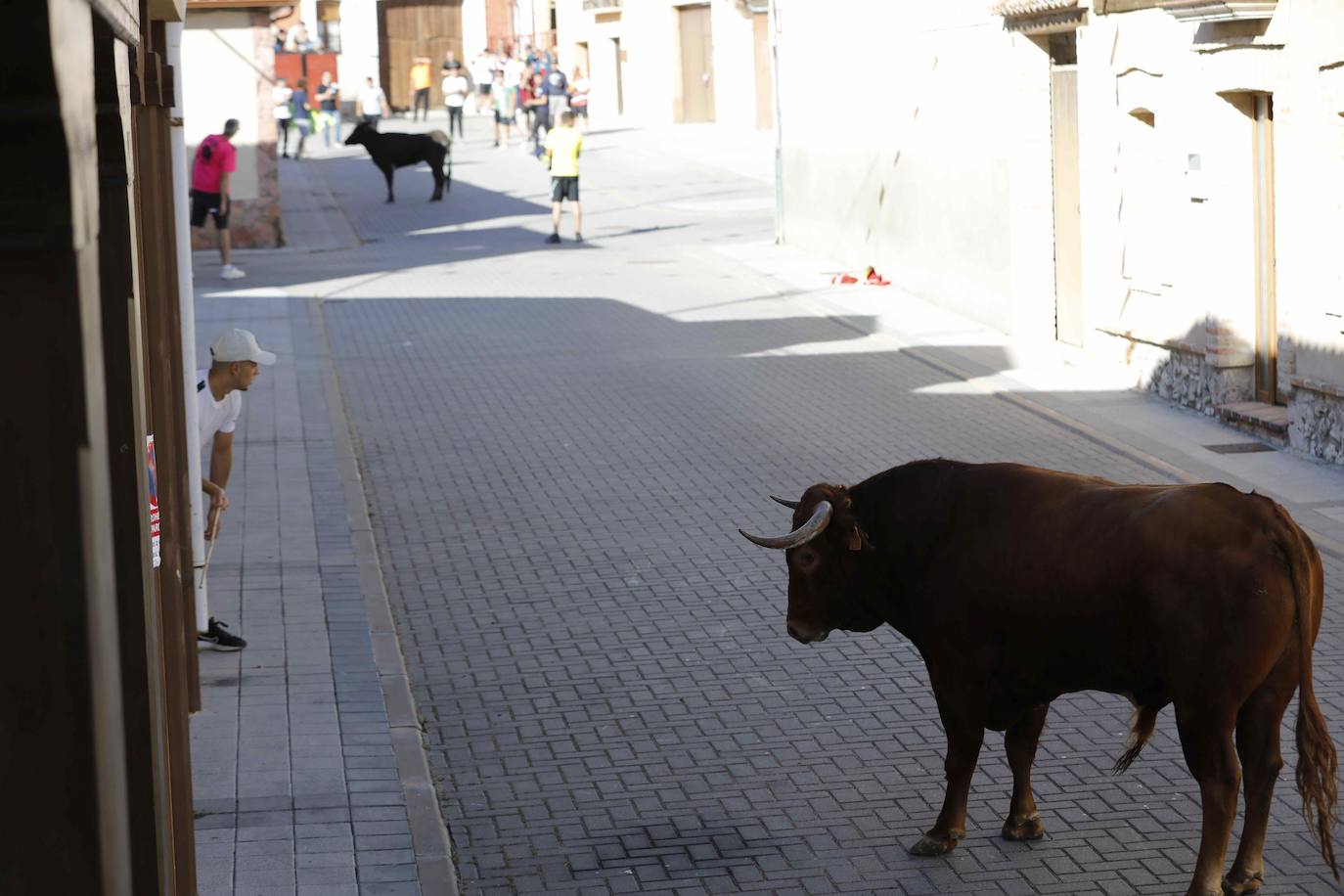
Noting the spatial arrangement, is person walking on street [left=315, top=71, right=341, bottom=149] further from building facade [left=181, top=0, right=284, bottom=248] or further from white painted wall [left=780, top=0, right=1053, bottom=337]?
white painted wall [left=780, top=0, right=1053, bottom=337]

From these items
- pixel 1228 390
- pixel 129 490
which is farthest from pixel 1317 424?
pixel 129 490

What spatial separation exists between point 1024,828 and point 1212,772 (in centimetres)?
108

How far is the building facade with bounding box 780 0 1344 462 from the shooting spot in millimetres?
12812

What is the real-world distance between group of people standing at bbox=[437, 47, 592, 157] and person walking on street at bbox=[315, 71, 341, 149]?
11.0ft

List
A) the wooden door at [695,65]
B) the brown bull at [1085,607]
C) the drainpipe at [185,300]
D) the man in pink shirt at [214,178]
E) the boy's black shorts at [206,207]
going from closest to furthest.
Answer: the brown bull at [1085,607] → the drainpipe at [185,300] → the man in pink shirt at [214,178] → the boy's black shorts at [206,207] → the wooden door at [695,65]

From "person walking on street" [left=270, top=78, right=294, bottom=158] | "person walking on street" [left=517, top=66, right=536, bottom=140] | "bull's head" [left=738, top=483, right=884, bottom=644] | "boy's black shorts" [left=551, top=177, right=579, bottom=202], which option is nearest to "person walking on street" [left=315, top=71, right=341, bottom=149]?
"person walking on street" [left=270, top=78, right=294, bottom=158]

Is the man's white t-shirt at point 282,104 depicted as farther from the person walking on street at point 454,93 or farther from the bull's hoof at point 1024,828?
the bull's hoof at point 1024,828

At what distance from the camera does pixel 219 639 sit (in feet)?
30.0

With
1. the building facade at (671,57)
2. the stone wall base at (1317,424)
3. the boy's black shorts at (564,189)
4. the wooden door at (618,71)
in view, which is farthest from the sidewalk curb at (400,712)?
the wooden door at (618,71)

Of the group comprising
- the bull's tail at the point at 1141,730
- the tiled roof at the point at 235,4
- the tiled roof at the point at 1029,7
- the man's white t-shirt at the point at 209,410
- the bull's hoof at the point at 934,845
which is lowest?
the bull's hoof at the point at 934,845

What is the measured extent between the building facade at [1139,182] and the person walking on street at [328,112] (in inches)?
1245

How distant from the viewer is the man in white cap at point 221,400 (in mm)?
8977

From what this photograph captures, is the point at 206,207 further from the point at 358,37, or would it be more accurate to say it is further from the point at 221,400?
the point at 358,37

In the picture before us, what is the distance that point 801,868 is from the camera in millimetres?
6492
